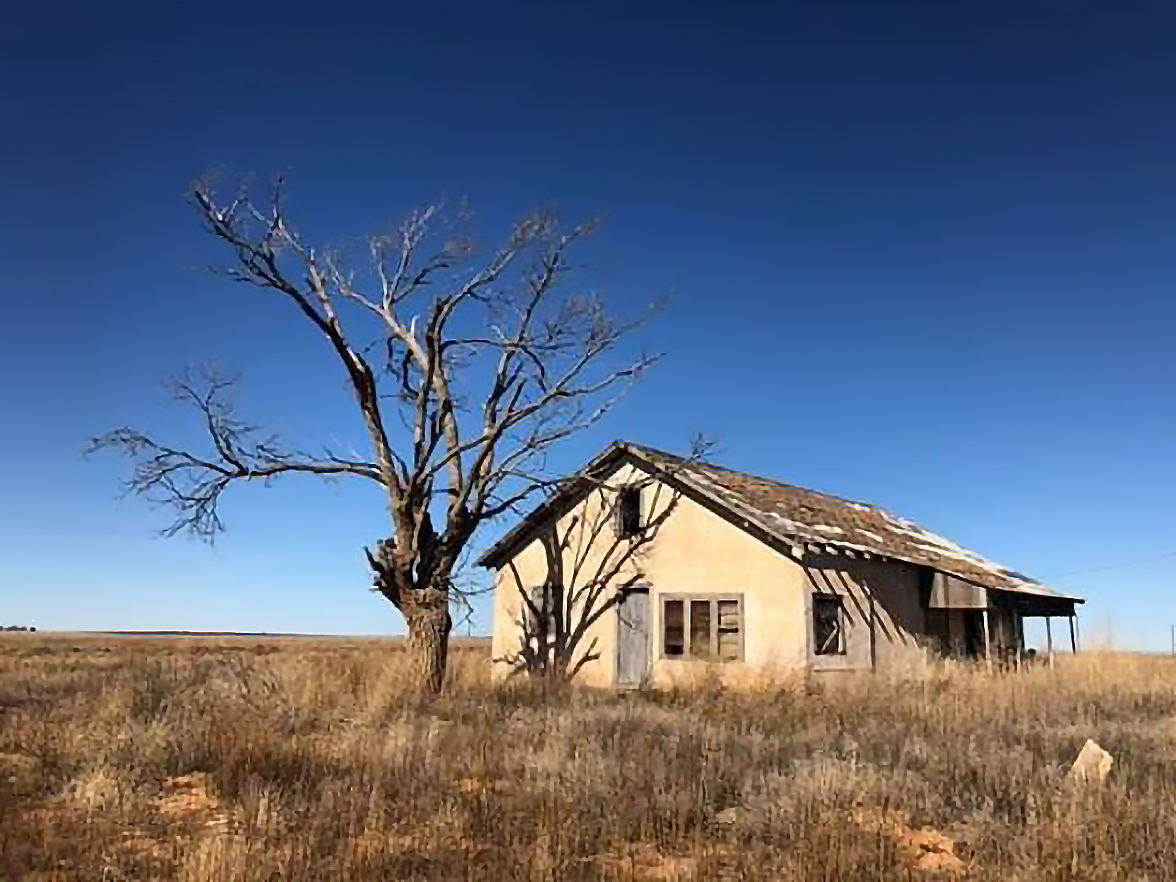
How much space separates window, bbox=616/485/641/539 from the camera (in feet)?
70.0

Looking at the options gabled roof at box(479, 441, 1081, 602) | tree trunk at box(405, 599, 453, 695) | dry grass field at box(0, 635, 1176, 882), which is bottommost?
dry grass field at box(0, 635, 1176, 882)

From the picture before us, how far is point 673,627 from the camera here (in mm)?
20484

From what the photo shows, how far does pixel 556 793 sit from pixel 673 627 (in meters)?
12.6

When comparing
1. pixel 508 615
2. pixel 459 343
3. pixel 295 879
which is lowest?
pixel 295 879

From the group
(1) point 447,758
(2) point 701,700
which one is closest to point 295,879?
(1) point 447,758

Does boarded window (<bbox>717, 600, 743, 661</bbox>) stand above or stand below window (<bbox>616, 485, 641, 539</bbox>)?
below

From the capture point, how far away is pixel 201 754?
9.30m

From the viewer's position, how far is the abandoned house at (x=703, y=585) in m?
19.3

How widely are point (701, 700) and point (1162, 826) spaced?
31.3ft

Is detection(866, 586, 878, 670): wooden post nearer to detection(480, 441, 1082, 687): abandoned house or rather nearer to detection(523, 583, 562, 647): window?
detection(480, 441, 1082, 687): abandoned house

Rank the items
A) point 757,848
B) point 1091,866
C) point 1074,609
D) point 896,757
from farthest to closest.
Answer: point 1074,609
point 896,757
point 757,848
point 1091,866

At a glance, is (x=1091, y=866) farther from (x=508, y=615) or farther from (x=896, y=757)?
(x=508, y=615)

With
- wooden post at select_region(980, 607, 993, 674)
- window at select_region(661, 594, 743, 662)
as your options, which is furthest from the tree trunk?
wooden post at select_region(980, 607, 993, 674)

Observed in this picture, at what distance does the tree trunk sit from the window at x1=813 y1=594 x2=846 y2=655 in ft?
23.4
